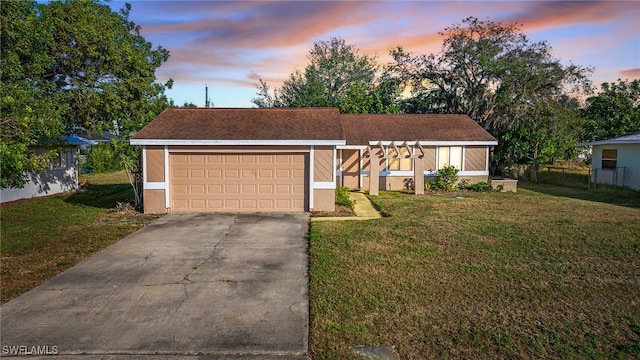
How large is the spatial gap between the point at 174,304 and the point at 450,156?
16735mm

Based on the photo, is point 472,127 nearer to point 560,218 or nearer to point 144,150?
point 560,218

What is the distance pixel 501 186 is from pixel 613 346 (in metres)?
15.8

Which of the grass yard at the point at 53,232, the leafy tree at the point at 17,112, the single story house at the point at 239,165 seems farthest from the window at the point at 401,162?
the leafy tree at the point at 17,112

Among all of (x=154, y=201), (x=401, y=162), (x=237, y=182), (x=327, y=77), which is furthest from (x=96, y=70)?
(x=327, y=77)

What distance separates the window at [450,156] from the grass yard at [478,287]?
8.08m

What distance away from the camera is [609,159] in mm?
21078

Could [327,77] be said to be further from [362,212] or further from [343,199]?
[362,212]

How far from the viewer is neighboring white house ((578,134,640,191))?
18938 mm

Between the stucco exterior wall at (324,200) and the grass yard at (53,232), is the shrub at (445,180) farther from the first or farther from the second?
the grass yard at (53,232)

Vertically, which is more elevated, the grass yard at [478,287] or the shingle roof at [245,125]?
the shingle roof at [245,125]

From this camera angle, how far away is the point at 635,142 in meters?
18.2

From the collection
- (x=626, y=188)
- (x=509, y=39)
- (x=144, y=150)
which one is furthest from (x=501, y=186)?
(x=144, y=150)

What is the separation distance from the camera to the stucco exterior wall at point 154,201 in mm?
13328

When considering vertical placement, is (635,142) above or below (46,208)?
above
